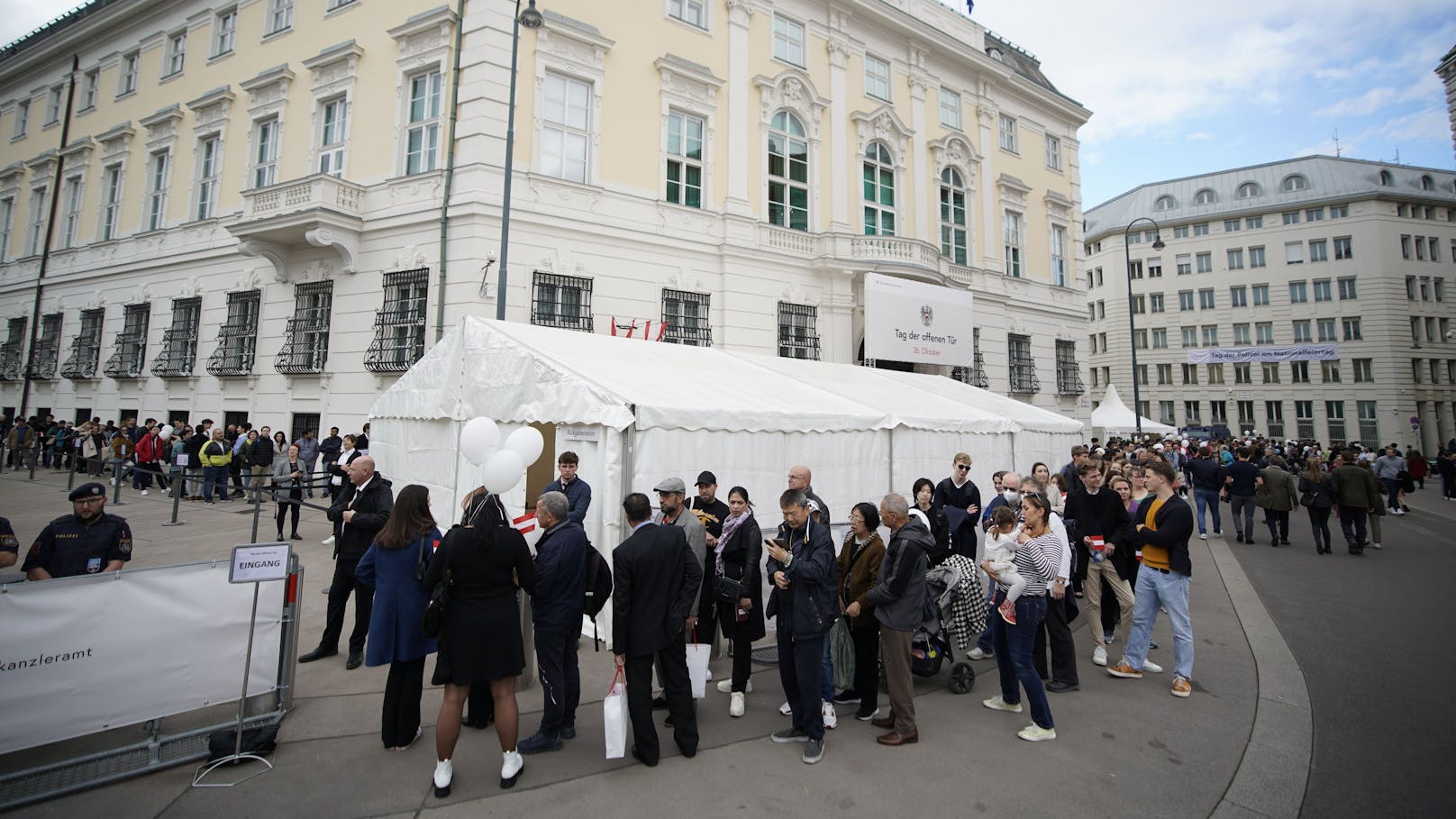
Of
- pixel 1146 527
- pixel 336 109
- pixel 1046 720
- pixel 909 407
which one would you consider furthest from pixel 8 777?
pixel 336 109

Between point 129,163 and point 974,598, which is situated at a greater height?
point 129,163

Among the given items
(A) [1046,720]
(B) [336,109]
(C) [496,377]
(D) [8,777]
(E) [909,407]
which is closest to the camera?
(D) [8,777]

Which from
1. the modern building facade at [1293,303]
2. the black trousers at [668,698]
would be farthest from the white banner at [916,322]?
the modern building facade at [1293,303]

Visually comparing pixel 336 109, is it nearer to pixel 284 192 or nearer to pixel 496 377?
pixel 284 192

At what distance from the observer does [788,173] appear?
57.4 ft

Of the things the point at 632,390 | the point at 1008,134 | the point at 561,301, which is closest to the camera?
the point at 632,390

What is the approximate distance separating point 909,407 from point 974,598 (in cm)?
573

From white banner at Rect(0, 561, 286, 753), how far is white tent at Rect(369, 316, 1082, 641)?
124 inches

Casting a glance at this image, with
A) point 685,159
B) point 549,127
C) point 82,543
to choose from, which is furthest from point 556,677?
point 685,159

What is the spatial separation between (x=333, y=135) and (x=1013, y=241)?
22.0 m

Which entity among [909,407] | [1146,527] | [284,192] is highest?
[284,192]

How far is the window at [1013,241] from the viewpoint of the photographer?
2309 centimetres

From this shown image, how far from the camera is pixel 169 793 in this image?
12.2ft

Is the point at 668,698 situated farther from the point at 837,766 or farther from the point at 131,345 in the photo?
the point at 131,345
